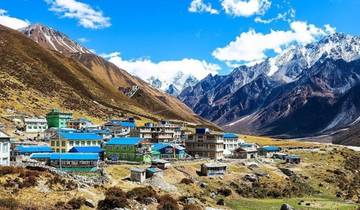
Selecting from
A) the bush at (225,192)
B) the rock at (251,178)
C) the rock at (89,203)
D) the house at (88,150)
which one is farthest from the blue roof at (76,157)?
the rock at (251,178)

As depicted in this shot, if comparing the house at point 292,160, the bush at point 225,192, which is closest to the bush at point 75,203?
the bush at point 225,192

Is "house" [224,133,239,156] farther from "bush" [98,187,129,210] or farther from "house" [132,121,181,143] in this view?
"bush" [98,187,129,210]

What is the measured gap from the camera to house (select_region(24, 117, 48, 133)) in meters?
171

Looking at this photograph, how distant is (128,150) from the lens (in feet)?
425

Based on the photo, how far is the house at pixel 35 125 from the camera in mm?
171250

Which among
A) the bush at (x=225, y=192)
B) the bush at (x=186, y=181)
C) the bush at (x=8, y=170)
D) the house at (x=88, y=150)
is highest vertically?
the house at (x=88, y=150)

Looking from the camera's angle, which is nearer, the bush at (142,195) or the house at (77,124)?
the bush at (142,195)

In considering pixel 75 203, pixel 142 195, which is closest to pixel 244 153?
pixel 142 195

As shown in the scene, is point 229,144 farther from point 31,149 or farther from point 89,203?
point 89,203

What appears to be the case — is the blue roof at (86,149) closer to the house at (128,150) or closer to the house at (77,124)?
the house at (128,150)

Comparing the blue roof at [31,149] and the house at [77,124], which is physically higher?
the house at [77,124]

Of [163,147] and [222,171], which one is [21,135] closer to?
[163,147]

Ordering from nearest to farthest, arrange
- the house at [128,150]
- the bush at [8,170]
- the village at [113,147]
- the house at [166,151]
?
the bush at [8,170]
the village at [113,147]
the house at [128,150]
the house at [166,151]

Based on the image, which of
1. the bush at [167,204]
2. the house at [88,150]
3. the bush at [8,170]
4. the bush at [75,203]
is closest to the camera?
the bush at [75,203]
